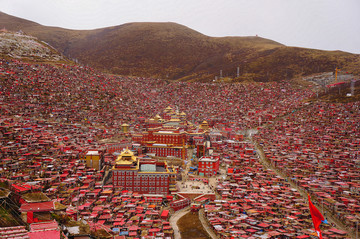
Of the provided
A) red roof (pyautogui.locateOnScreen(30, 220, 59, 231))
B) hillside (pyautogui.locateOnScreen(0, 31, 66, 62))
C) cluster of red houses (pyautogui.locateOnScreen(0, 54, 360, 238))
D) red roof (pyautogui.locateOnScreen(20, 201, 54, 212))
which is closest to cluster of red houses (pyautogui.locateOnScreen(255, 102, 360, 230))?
cluster of red houses (pyautogui.locateOnScreen(0, 54, 360, 238))

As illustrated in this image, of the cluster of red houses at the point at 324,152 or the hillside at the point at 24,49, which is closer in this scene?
the cluster of red houses at the point at 324,152

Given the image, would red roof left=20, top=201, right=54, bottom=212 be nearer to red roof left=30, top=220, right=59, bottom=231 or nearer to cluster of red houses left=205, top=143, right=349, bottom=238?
red roof left=30, top=220, right=59, bottom=231

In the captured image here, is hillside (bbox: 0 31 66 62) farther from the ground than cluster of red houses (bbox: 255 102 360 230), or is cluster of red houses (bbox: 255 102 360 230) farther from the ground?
hillside (bbox: 0 31 66 62)

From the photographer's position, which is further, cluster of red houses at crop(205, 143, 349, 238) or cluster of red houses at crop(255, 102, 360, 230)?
cluster of red houses at crop(255, 102, 360, 230)

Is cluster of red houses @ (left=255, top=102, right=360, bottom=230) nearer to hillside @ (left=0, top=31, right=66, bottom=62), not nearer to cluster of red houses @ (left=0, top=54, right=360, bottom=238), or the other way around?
cluster of red houses @ (left=0, top=54, right=360, bottom=238)

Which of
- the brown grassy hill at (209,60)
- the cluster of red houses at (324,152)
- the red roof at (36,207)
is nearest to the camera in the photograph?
the red roof at (36,207)

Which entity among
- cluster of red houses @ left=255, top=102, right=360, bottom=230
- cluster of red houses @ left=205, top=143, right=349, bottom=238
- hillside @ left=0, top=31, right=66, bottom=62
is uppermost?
hillside @ left=0, top=31, right=66, bottom=62

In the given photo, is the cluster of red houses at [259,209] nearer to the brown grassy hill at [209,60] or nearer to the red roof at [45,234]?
the red roof at [45,234]

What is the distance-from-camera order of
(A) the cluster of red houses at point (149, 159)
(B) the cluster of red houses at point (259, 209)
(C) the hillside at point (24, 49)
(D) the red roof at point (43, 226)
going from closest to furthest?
(D) the red roof at point (43, 226), (B) the cluster of red houses at point (259, 209), (A) the cluster of red houses at point (149, 159), (C) the hillside at point (24, 49)

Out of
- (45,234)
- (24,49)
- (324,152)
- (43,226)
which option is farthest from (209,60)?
(45,234)

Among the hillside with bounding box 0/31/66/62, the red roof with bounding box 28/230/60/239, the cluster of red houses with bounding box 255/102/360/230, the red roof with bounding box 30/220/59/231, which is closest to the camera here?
the red roof with bounding box 28/230/60/239

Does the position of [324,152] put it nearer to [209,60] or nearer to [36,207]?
[36,207]

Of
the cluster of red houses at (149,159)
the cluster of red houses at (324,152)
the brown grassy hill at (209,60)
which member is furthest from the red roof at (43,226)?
the brown grassy hill at (209,60)

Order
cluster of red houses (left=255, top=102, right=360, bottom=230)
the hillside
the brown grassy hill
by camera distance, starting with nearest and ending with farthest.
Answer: cluster of red houses (left=255, top=102, right=360, bottom=230), the hillside, the brown grassy hill
